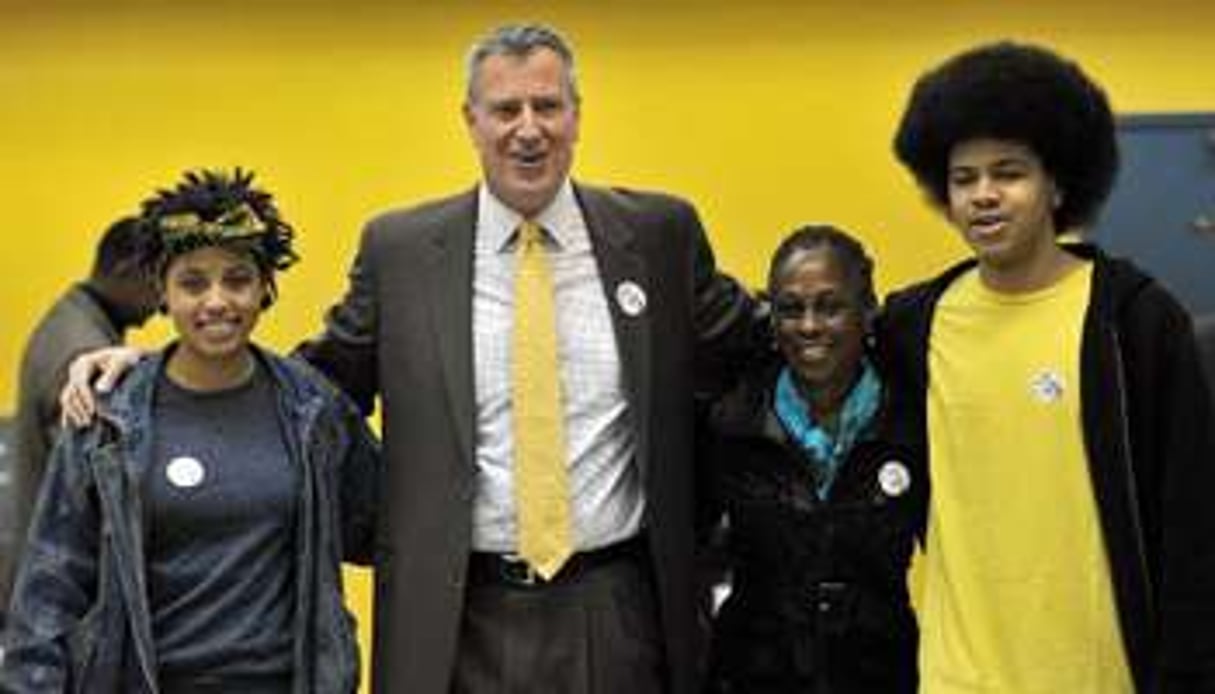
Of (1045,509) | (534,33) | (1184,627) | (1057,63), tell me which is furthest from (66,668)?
(1057,63)

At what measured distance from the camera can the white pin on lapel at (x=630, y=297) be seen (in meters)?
2.78

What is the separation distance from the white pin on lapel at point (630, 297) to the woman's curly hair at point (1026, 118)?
20.1 inches

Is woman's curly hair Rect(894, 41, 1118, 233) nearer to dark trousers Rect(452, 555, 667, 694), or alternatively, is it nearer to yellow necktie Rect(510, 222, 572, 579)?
yellow necktie Rect(510, 222, 572, 579)

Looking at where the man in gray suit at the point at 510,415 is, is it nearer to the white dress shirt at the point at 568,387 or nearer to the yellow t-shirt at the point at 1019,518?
the white dress shirt at the point at 568,387

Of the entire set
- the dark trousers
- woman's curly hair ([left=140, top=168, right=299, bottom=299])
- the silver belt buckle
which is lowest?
the dark trousers

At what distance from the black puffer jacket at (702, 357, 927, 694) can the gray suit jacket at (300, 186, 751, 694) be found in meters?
0.14

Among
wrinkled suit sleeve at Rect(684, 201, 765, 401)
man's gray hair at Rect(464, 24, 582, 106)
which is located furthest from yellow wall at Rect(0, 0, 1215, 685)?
man's gray hair at Rect(464, 24, 582, 106)

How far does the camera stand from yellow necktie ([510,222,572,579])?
8.68 ft

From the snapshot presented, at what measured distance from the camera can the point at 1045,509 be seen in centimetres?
240

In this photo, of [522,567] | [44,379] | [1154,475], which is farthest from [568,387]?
[44,379]

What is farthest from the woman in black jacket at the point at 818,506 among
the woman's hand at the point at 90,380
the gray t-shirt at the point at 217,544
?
the woman's hand at the point at 90,380

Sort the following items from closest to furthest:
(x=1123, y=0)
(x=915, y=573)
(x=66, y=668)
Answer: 1. (x=66, y=668)
2. (x=915, y=573)
3. (x=1123, y=0)

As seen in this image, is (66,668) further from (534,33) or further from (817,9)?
(817,9)

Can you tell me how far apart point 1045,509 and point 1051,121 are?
595 mm
